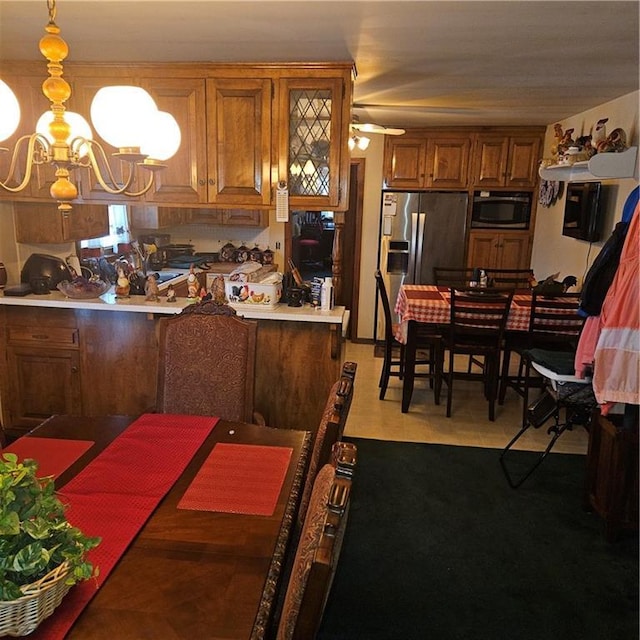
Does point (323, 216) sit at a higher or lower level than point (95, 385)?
higher

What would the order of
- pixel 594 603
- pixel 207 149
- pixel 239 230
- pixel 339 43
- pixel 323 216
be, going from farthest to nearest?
pixel 323 216 < pixel 239 230 < pixel 207 149 < pixel 339 43 < pixel 594 603

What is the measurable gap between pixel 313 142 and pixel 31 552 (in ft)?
8.52

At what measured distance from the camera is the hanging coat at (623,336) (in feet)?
7.76

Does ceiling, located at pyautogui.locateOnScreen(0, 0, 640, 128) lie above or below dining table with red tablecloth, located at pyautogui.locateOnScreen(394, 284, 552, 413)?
above

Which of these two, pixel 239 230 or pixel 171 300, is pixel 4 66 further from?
pixel 239 230

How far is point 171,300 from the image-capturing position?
3293 mm

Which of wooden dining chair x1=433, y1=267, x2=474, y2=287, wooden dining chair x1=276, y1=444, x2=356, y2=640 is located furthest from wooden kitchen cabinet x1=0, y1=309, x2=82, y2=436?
wooden dining chair x1=433, y1=267, x2=474, y2=287

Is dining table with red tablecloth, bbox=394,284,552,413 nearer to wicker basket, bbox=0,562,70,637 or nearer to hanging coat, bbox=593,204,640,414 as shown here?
hanging coat, bbox=593,204,640,414

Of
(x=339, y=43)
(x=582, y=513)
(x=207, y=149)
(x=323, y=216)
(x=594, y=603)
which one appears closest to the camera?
(x=594, y=603)

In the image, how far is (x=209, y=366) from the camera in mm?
2369

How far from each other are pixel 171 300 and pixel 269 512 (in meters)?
2.04

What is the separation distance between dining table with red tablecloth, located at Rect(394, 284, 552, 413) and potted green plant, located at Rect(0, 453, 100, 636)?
3.15 m

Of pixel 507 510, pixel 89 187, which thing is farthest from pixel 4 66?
pixel 507 510

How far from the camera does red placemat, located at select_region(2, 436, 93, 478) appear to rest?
67.6 inches
